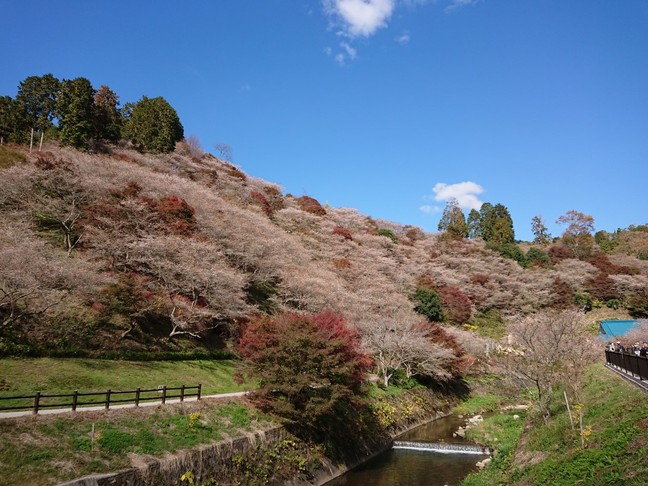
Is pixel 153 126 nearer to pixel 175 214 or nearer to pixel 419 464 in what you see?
pixel 175 214

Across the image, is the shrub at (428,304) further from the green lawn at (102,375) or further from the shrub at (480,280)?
the green lawn at (102,375)

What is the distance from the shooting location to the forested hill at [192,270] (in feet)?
70.5

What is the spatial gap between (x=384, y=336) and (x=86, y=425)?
2556cm

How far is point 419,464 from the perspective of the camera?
71.3ft

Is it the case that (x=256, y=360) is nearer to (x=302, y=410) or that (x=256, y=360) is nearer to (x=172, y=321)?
(x=302, y=410)

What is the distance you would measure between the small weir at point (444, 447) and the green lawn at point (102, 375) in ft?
A: 36.2

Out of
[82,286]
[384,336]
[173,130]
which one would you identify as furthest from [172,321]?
[173,130]

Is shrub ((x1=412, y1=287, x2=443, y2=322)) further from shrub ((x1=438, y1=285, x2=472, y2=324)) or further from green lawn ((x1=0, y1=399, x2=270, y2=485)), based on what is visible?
green lawn ((x1=0, y1=399, x2=270, y2=485))

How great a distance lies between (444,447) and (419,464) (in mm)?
3191

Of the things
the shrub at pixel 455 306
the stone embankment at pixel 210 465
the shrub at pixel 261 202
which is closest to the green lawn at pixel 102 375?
the stone embankment at pixel 210 465

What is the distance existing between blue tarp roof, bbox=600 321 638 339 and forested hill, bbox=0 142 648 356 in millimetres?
14333

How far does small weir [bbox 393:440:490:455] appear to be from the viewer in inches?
930

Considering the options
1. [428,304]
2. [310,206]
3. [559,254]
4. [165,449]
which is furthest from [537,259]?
[165,449]

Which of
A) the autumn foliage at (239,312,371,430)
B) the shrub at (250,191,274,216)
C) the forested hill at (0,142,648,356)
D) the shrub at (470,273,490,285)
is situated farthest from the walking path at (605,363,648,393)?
the shrub at (250,191,274,216)
